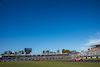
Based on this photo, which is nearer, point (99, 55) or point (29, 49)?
point (99, 55)

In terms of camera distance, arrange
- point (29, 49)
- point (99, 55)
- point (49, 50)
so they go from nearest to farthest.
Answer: point (99, 55)
point (29, 49)
point (49, 50)

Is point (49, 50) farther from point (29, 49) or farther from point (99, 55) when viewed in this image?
point (99, 55)

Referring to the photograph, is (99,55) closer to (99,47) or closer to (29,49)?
(99,47)

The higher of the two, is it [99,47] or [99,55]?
[99,47]

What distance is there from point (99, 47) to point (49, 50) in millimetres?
85880

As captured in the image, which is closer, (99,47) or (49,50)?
(99,47)

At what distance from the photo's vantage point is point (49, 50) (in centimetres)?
16088

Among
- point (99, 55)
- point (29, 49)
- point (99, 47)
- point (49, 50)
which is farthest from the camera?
point (49, 50)

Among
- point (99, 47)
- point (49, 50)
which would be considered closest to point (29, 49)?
point (49, 50)

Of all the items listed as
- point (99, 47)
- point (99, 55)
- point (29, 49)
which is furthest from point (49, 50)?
point (99, 55)

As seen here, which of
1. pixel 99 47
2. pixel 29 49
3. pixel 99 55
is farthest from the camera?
pixel 29 49

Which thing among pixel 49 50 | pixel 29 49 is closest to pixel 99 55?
pixel 29 49

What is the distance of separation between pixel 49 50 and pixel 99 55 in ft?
318

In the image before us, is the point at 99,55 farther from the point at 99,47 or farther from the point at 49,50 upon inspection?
the point at 49,50
